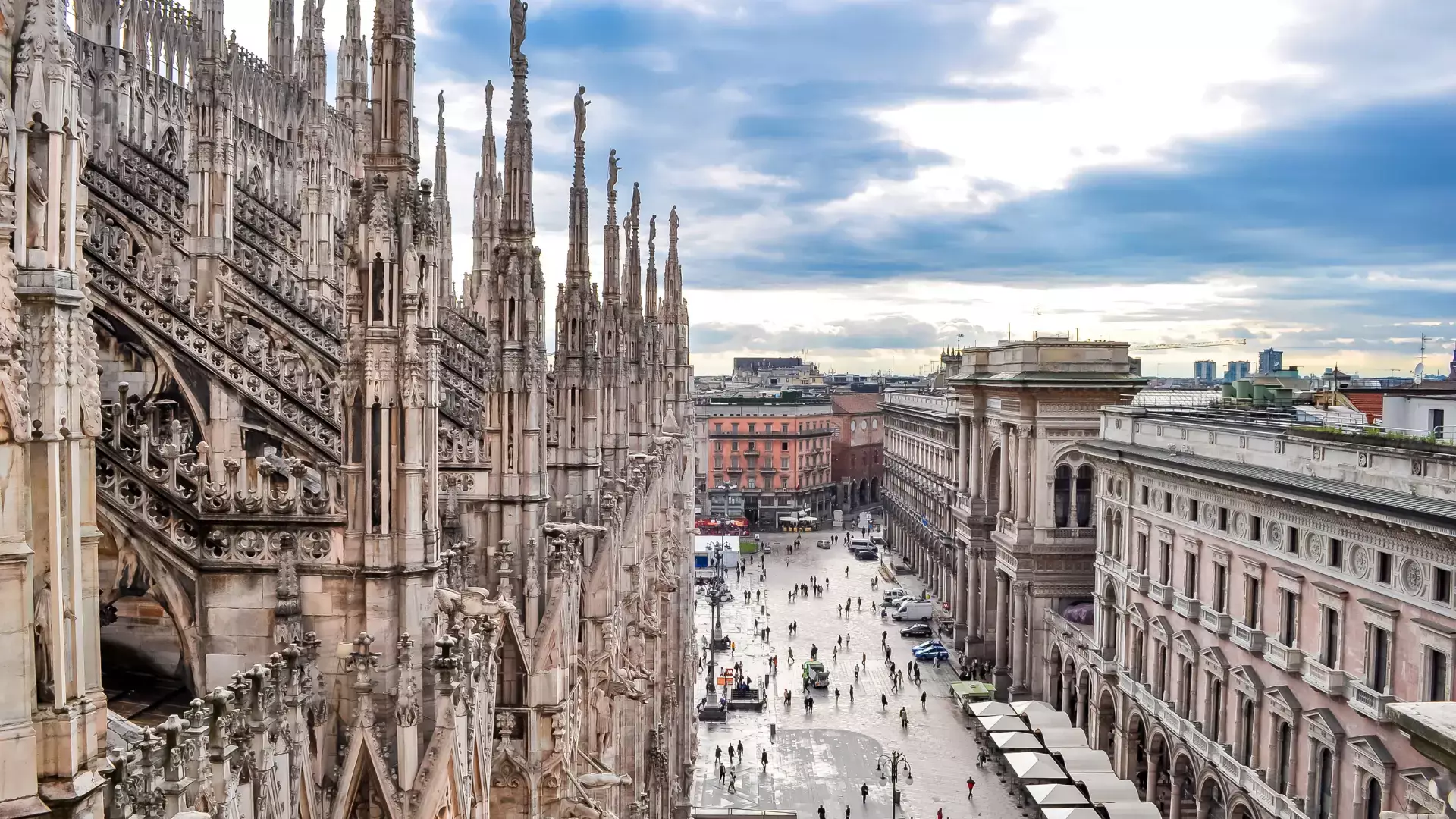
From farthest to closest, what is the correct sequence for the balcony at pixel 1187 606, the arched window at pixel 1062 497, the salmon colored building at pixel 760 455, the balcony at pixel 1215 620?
1. the salmon colored building at pixel 760 455
2. the arched window at pixel 1062 497
3. the balcony at pixel 1187 606
4. the balcony at pixel 1215 620

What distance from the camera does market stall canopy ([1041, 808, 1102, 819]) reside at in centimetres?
3497

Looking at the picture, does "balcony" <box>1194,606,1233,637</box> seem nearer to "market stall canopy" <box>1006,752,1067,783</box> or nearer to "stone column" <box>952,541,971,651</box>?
"market stall canopy" <box>1006,752,1067,783</box>

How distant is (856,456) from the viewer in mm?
130375

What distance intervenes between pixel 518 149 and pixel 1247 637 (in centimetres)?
2566

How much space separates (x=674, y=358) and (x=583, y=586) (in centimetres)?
3457

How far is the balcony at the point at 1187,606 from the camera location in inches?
1407

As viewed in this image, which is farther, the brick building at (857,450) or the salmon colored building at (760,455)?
the brick building at (857,450)

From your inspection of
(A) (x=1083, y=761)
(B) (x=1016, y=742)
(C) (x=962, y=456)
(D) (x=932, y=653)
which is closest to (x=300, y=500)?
(A) (x=1083, y=761)

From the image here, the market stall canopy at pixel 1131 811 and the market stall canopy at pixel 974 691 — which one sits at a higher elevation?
the market stall canopy at pixel 1131 811

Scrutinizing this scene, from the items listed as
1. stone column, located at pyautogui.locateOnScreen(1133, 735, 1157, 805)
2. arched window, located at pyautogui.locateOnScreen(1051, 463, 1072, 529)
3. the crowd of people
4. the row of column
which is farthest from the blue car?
stone column, located at pyautogui.locateOnScreen(1133, 735, 1157, 805)

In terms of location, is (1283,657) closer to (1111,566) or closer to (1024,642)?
(1111,566)

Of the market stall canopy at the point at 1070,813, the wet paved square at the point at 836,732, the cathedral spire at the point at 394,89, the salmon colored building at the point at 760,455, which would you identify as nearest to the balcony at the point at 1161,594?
the market stall canopy at the point at 1070,813

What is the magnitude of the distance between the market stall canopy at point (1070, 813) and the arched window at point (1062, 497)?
18.8 m

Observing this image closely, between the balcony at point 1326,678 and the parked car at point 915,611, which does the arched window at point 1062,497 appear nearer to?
the parked car at point 915,611
